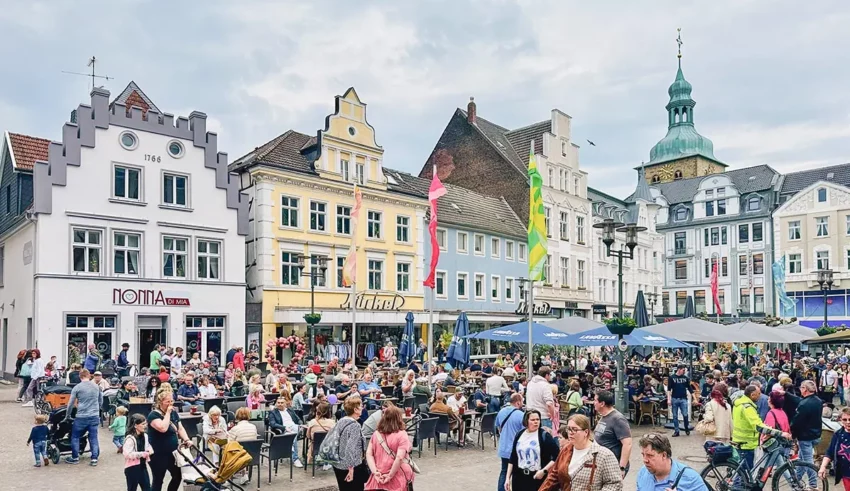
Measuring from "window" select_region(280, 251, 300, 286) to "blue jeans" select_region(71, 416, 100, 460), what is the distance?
65.6 feet

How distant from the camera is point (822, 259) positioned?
56562 millimetres

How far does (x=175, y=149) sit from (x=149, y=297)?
242 inches

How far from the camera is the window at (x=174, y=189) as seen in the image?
29547mm

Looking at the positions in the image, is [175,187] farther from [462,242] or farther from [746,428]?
[746,428]

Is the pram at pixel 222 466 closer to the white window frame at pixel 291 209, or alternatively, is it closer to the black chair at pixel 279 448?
the black chair at pixel 279 448

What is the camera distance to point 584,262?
2063 inches

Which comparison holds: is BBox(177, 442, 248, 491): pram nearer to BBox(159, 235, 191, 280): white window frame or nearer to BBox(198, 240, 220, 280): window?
BBox(159, 235, 191, 280): white window frame

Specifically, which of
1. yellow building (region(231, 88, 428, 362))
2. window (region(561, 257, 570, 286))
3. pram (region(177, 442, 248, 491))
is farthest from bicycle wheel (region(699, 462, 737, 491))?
window (region(561, 257, 570, 286))

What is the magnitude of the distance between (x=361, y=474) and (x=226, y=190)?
2453cm

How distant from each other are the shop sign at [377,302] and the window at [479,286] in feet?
21.7

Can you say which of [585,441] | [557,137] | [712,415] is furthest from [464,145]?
[585,441]

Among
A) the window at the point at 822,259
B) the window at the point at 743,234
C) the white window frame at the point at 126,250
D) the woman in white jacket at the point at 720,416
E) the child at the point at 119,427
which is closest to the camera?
the woman in white jacket at the point at 720,416

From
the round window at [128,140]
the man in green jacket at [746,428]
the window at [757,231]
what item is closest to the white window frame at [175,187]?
the round window at [128,140]

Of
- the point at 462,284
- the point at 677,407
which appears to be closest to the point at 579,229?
the point at 462,284
